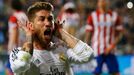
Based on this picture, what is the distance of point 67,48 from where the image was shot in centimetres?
514

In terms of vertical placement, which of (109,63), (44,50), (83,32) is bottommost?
(109,63)

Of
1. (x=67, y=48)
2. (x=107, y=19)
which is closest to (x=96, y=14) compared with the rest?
(x=107, y=19)

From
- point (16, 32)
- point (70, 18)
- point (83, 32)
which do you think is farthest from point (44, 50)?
point (83, 32)

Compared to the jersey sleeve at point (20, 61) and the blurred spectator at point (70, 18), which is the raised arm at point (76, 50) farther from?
the blurred spectator at point (70, 18)

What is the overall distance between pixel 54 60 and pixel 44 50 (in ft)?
0.41

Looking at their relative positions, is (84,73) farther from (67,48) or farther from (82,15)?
(67,48)

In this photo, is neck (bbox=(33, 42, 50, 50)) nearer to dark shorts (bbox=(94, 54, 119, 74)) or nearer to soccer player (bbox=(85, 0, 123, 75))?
dark shorts (bbox=(94, 54, 119, 74))

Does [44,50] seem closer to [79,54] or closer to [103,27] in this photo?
[79,54]

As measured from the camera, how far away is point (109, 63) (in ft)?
36.6

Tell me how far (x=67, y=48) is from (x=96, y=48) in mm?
6346

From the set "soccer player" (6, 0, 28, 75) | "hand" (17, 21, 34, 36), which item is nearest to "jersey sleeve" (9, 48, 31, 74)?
"hand" (17, 21, 34, 36)

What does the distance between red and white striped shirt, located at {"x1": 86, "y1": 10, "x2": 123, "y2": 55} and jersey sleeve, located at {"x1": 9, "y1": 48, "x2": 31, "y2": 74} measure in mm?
6793

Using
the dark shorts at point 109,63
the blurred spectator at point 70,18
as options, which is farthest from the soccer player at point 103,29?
the blurred spectator at point 70,18

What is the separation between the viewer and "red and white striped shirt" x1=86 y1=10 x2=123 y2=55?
1152 cm
